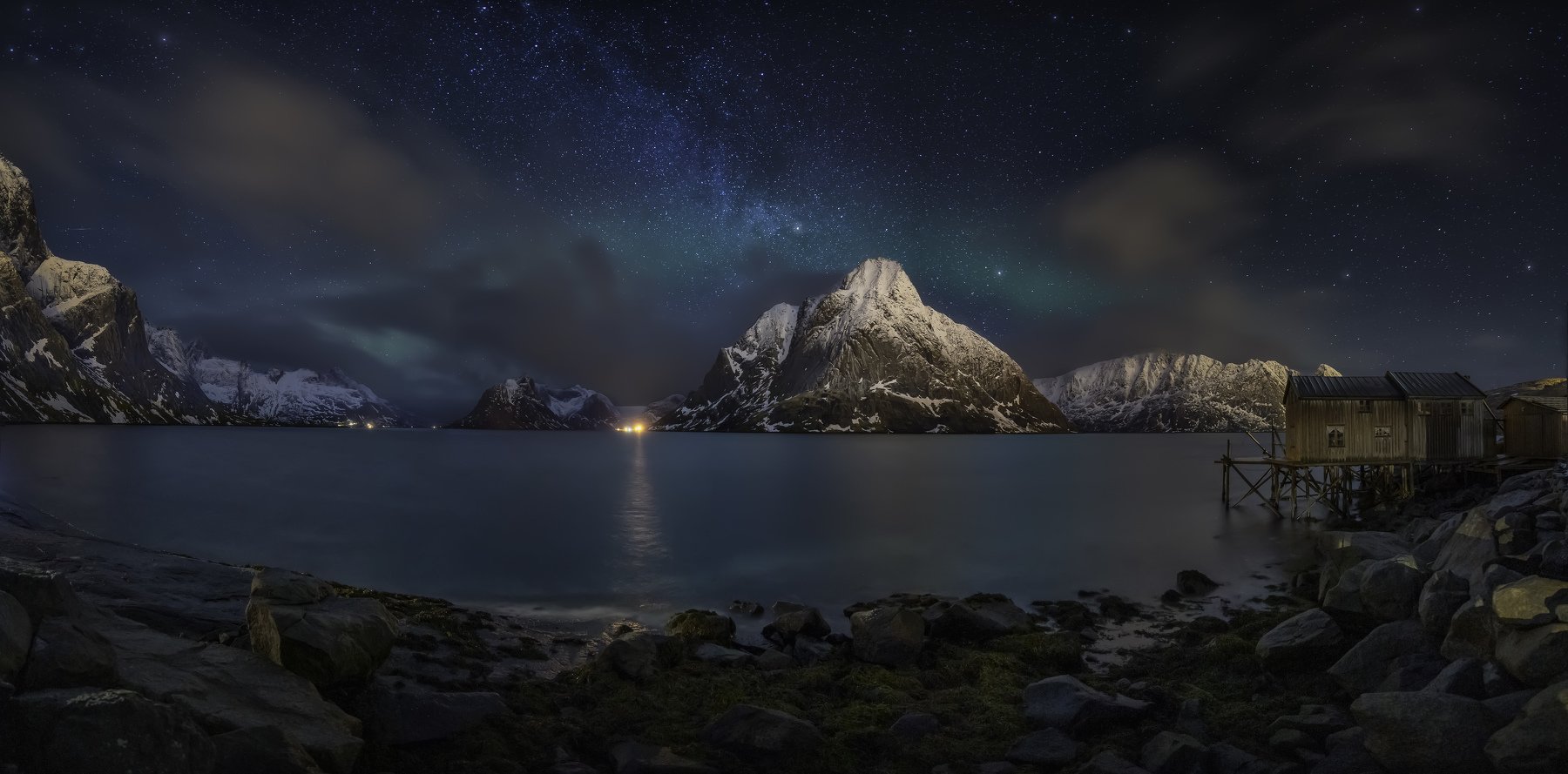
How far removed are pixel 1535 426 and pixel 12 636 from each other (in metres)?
60.7

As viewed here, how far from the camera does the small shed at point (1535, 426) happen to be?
40.0m

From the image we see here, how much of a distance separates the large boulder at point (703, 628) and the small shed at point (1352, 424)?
127ft

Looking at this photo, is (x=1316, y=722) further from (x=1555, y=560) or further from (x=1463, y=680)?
(x=1555, y=560)

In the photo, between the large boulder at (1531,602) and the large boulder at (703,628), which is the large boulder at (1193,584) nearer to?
the large boulder at (1531,602)

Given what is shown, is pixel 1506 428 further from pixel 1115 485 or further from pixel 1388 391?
pixel 1115 485

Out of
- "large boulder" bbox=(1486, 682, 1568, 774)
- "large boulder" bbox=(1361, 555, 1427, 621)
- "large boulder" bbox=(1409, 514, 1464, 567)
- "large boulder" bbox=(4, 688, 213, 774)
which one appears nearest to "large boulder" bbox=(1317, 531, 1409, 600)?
"large boulder" bbox=(1409, 514, 1464, 567)

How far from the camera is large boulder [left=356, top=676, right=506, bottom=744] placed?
1008 centimetres

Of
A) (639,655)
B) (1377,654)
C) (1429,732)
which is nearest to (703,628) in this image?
(639,655)

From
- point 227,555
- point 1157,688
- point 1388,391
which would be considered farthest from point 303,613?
point 1388,391

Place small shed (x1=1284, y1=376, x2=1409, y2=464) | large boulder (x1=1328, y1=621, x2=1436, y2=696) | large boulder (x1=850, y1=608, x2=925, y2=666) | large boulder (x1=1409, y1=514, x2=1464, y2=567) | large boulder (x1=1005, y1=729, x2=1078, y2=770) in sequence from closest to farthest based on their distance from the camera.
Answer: large boulder (x1=1005, y1=729, x2=1078, y2=770)
large boulder (x1=1328, y1=621, x2=1436, y2=696)
large boulder (x1=850, y1=608, x2=925, y2=666)
large boulder (x1=1409, y1=514, x2=1464, y2=567)
small shed (x1=1284, y1=376, x2=1409, y2=464)

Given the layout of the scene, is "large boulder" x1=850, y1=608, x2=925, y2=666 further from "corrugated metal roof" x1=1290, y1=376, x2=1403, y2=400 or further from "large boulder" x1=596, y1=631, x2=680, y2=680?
"corrugated metal roof" x1=1290, y1=376, x2=1403, y2=400

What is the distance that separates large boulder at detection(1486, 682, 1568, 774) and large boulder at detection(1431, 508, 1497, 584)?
272 inches

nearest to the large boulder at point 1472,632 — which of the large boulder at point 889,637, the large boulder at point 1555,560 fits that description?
the large boulder at point 1555,560

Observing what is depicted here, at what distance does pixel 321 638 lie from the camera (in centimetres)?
1035
